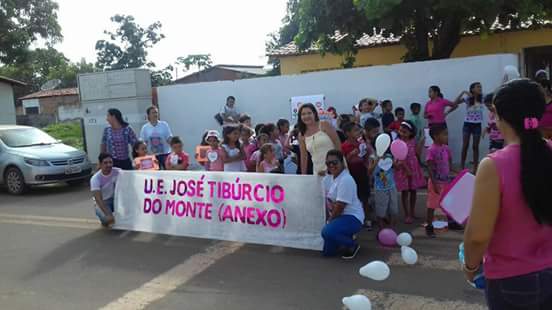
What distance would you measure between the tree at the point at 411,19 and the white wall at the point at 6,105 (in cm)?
2047

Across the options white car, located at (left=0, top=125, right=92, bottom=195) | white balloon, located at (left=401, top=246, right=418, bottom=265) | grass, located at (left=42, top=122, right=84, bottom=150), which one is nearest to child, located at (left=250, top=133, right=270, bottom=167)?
white balloon, located at (left=401, top=246, right=418, bottom=265)

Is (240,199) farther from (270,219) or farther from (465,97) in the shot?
(465,97)

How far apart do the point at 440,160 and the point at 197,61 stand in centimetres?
4710

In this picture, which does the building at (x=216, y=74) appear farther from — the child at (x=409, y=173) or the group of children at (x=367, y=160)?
the child at (x=409, y=173)

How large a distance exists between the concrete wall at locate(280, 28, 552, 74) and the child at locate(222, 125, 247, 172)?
10.8m

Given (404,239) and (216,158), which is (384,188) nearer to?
(404,239)

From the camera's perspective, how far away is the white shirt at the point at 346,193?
571cm

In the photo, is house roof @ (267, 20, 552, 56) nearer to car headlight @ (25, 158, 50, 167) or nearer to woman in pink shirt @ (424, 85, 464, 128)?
woman in pink shirt @ (424, 85, 464, 128)

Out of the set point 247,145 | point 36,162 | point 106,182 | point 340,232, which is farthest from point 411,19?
point 36,162

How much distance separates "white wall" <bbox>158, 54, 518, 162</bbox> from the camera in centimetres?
1138

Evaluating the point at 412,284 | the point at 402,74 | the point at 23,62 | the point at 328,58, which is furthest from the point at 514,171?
the point at 23,62

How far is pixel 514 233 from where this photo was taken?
2.19m

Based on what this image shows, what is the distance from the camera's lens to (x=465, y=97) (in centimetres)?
1102

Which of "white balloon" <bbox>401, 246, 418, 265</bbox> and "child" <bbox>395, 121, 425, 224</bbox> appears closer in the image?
"white balloon" <bbox>401, 246, 418, 265</bbox>
